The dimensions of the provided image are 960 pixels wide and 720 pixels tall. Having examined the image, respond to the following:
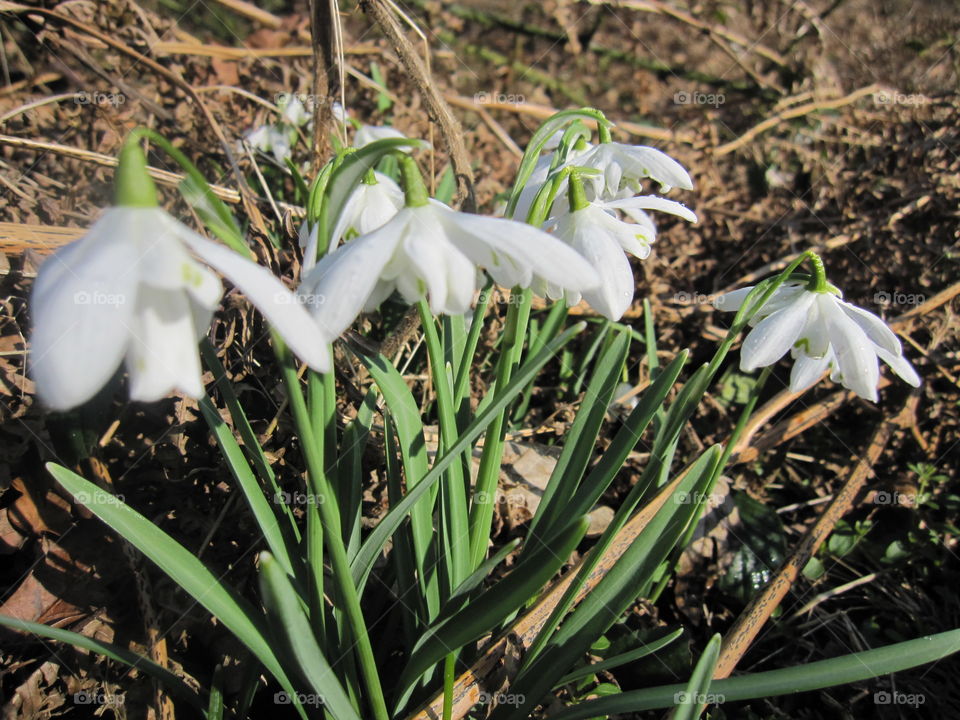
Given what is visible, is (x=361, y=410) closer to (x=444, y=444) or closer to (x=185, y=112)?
(x=444, y=444)

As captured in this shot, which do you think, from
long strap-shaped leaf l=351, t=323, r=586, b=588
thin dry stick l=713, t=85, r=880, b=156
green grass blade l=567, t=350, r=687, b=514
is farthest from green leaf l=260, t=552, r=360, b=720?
thin dry stick l=713, t=85, r=880, b=156

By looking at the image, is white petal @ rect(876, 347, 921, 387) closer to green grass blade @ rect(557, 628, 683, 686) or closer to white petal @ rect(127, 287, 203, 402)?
green grass blade @ rect(557, 628, 683, 686)

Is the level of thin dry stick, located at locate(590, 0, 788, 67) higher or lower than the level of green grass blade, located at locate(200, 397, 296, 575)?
higher

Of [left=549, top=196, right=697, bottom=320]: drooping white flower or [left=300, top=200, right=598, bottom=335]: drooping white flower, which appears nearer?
[left=300, top=200, right=598, bottom=335]: drooping white flower

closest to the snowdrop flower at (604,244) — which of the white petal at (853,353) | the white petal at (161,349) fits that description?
the white petal at (853,353)

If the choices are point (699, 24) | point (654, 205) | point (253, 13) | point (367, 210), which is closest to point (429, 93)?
point (367, 210)

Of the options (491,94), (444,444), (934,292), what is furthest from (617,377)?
(491,94)
